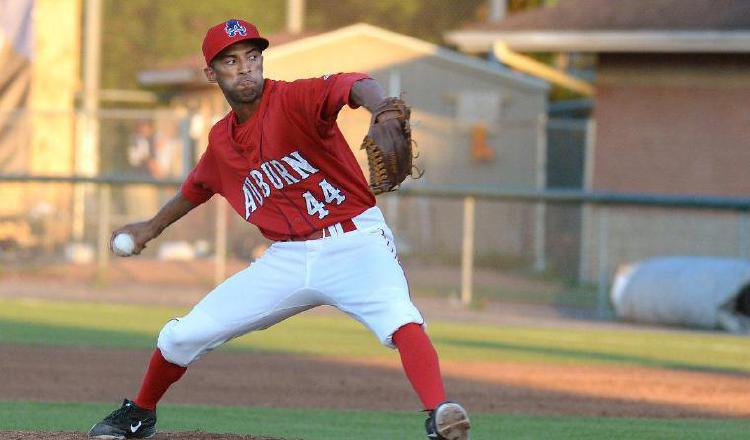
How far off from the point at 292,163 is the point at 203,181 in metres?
0.70

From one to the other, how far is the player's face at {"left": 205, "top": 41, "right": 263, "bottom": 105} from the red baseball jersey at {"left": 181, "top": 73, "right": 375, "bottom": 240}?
9cm

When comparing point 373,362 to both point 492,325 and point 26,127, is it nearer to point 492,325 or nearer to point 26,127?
point 492,325

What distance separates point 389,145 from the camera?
4633mm

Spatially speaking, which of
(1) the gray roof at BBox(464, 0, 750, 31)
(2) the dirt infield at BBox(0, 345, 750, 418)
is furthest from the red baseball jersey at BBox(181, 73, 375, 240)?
(1) the gray roof at BBox(464, 0, 750, 31)

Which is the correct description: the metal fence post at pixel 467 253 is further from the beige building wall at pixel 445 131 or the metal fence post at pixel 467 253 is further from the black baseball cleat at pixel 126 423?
the black baseball cleat at pixel 126 423

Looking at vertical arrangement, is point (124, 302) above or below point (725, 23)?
below

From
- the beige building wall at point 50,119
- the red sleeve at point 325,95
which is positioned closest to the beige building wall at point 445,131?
the beige building wall at point 50,119

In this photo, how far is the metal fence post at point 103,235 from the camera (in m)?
18.6

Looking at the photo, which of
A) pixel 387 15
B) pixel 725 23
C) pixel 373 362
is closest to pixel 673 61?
pixel 725 23

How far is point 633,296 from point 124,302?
20.2 ft

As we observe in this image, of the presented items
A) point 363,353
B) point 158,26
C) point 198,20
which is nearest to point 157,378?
point 363,353

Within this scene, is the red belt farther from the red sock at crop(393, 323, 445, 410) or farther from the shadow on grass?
the shadow on grass

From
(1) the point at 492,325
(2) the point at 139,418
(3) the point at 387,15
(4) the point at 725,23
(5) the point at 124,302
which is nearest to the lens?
(2) the point at 139,418

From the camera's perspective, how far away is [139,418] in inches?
243
